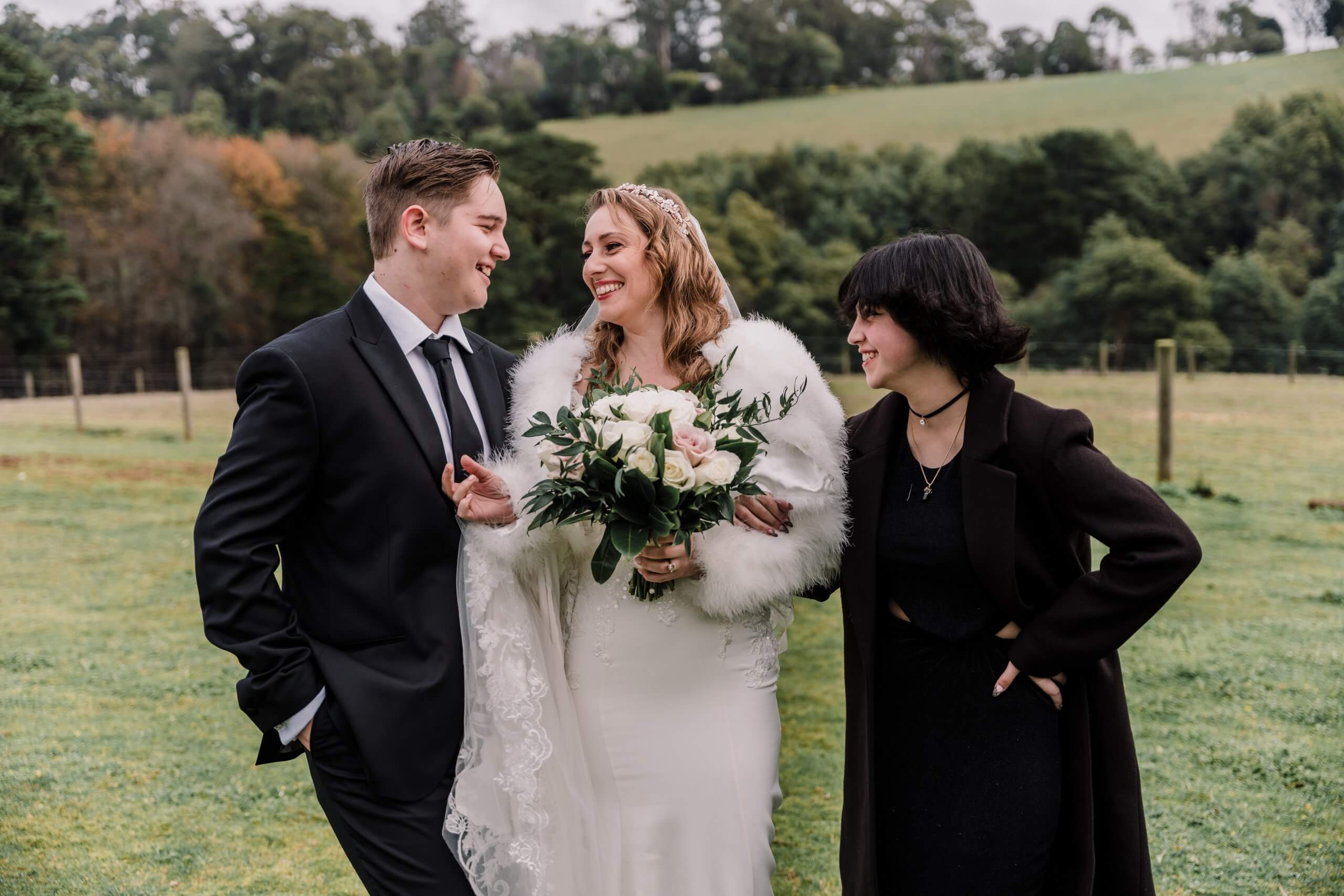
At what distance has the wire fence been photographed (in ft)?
73.9

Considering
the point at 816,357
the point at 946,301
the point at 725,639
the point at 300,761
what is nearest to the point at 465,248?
the point at 946,301

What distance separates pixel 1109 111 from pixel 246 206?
38438 millimetres

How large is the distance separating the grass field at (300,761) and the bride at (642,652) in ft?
7.04

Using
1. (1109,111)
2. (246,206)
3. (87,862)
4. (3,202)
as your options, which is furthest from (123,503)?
(1109,111)

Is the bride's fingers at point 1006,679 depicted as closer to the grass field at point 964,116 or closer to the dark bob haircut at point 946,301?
the dark bob haircut at point 946,301

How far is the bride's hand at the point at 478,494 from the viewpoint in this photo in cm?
245

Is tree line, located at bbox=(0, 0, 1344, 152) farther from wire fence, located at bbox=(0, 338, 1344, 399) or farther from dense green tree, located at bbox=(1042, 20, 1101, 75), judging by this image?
wire fence, located at bbox=(0, 338, 1344, 399)

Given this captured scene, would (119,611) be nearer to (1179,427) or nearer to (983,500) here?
(983,500)

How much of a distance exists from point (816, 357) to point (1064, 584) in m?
19.6

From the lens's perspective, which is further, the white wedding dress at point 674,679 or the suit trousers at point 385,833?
the white wedding dress at point 674,679

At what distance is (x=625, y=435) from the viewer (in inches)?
91.8

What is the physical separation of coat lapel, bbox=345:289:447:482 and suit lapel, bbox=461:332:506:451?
0.28m

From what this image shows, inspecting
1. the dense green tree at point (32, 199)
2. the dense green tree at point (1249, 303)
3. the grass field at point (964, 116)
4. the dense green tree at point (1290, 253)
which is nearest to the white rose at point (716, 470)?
the dense green tree at point (32, 199)

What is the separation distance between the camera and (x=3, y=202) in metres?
22.8
